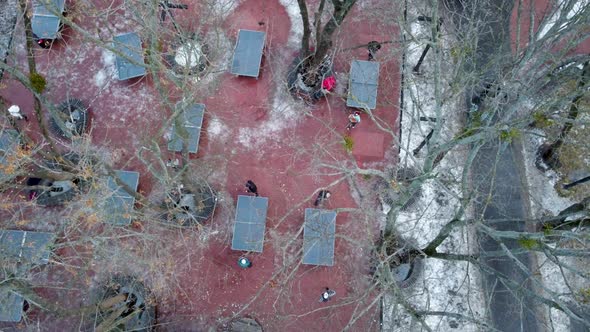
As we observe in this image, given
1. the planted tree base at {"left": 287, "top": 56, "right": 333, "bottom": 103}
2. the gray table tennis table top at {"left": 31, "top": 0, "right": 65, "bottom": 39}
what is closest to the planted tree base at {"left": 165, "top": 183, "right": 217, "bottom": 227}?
the planted tree base at {"left": 287, "top": 56, "right": 333, "bottom": 103}

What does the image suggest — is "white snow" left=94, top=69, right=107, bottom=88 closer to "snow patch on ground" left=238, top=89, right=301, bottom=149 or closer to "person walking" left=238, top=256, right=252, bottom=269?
"snow patch on ground" left=238, top=89, right=301, bottom=149

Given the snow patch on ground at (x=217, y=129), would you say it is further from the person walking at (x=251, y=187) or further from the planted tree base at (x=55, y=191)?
the planted tree base at (x=55, y=191)

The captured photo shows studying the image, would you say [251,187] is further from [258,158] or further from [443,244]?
[443,244]

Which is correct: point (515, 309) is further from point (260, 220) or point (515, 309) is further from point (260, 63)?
point (260, 63)

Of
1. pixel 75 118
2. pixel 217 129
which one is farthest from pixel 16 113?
pixel 217 129

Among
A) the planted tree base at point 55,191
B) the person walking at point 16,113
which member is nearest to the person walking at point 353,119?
the planted tree base at point 55,191

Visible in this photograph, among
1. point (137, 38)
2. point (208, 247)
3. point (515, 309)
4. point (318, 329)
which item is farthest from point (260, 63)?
point (515, 309)
